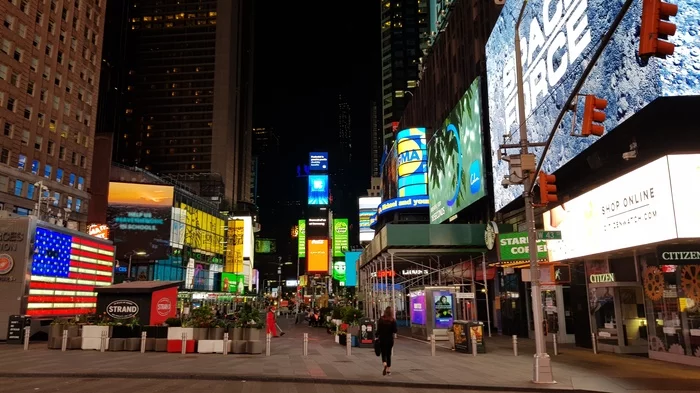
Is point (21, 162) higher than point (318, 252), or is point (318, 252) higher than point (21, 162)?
point (21, 162)

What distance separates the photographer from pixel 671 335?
1808 centimetres

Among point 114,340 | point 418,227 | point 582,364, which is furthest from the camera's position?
point 418,227

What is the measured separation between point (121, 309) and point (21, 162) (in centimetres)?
4923

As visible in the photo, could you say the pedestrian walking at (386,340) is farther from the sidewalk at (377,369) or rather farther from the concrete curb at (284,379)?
the concrete curb at (284,379)

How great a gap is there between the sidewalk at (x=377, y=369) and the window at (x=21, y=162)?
4800 centimetres

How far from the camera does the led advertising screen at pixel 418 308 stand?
3036 cm

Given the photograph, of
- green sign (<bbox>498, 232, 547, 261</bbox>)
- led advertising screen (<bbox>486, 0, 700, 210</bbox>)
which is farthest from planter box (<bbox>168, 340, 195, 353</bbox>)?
led advertising screen (<bbox>486, 0, 700, 210</bbox>)

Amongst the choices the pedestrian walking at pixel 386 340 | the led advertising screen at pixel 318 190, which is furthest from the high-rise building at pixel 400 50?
the pedestrian walking at pixel 386 340

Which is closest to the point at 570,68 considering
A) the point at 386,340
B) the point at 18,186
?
the point at 386,340

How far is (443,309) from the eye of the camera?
27875 millimetres

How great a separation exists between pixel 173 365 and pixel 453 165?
2779 centimetres

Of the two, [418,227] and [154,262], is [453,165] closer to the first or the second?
[418,227]

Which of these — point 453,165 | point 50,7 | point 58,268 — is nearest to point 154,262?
point 50,7

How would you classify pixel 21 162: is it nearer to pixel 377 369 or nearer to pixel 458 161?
pixel 458 161
